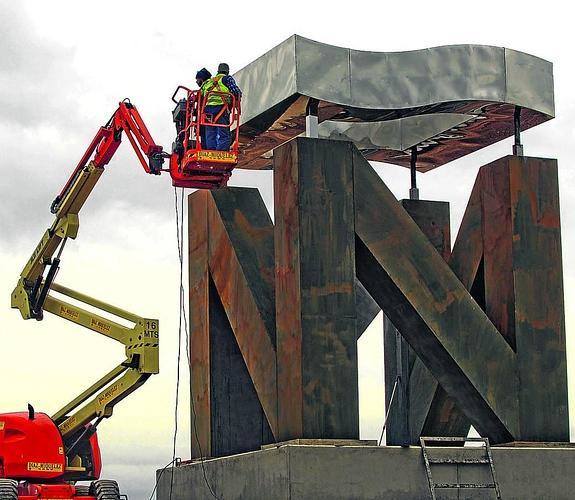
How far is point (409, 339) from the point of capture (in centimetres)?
2364

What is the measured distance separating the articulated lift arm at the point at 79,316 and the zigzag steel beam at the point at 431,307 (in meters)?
8.57

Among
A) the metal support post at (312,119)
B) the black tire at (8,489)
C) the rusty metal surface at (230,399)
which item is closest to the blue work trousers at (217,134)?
the metal support post at (312,119)

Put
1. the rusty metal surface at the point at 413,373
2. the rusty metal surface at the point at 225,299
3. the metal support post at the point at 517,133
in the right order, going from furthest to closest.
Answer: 1. the rusty metal surface at the point at 413,373
2. the rusty metal surface at the point at 225,299
3. the metal support post at the point at 517,133

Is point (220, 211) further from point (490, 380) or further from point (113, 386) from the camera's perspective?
point (113, 386)

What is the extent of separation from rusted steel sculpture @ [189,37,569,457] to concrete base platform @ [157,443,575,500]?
1.76 ft

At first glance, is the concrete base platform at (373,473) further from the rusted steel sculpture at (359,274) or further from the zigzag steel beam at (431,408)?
the zigzag steel beam at (431,408)

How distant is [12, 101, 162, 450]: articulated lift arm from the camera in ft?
101

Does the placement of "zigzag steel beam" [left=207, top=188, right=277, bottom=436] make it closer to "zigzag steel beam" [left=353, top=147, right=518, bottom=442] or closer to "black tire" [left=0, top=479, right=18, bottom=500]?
"zigzag steel beam" [left=353, top=147, right=518, bottom=442]

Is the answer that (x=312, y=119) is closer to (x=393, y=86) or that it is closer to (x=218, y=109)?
(x=393, y=86)

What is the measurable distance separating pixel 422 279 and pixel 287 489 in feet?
14.1

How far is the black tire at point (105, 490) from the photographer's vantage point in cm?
3109

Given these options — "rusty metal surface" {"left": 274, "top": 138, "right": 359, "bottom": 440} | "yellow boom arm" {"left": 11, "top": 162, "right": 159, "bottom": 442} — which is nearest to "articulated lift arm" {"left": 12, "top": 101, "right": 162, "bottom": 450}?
"yellow boom arm" {"left": 11, "top": 162, "right": 159, "bottom": 442}

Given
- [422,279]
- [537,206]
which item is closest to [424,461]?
[422,279]

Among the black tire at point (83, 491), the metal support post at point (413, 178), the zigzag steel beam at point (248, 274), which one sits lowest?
the black tire at point (83, 491)
